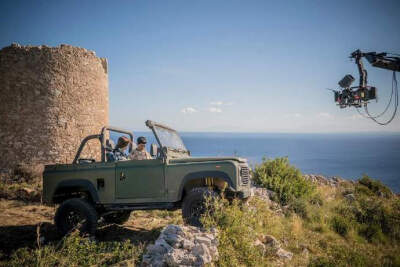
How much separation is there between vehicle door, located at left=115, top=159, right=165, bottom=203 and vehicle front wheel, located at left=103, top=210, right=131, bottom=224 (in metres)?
1.71

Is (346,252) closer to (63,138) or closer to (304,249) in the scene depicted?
(304,249)

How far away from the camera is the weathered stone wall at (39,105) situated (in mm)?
12250

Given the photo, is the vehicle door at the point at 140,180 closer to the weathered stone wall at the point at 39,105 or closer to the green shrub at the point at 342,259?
the green shrub at the point at 342,259

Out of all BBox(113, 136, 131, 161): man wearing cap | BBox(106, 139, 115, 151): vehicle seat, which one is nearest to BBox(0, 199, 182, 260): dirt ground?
BBox(113, 136, 131, 161): man wearing cap

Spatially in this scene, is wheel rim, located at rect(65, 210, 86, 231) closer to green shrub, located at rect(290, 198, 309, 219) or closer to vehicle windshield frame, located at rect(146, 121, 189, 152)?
vehicle windshield frame, located at rect(146, 121, 189, 152)

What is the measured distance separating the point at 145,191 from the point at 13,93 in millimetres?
10079

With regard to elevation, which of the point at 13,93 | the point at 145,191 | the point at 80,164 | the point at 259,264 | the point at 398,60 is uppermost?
the point at 398,60

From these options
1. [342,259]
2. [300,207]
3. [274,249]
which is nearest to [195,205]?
[274,249]

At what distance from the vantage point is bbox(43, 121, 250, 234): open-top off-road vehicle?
548 centimetres

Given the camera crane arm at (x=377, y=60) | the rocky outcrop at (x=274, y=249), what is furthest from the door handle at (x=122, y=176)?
the camera crane arm at (x=377, y=60)

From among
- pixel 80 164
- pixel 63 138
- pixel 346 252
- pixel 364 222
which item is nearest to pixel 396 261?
pixel 346 252

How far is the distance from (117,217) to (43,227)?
6.17ft

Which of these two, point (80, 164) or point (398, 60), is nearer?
point (80, 164)

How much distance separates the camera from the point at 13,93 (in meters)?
12.4
